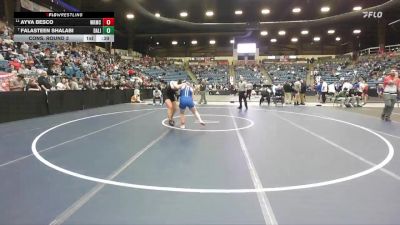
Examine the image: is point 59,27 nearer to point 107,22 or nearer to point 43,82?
point 107,22

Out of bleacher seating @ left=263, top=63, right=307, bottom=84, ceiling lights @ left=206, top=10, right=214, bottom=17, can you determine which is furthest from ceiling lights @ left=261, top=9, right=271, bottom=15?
bleacher seating @ left=263, top=63, right=307, bottom=84

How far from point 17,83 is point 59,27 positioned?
2575 mm

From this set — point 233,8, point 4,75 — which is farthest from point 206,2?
point 4,75

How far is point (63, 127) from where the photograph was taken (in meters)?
10.3

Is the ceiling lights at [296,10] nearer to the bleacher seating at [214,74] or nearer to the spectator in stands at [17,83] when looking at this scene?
the bleacher seating at [214,74]

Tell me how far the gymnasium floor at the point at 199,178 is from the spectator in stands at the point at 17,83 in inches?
188

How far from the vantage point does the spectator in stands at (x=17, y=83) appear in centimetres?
1291

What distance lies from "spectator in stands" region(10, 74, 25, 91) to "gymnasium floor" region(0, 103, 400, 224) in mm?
4780

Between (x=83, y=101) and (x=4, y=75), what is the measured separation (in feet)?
17.4

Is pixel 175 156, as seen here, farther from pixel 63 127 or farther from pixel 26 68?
pixel 26 68

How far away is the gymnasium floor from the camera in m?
3.50

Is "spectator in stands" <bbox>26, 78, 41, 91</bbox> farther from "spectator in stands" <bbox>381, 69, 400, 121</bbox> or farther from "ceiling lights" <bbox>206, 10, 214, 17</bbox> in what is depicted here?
"ceiling lights" <bbox>206, 10, 214, 17</bbox>

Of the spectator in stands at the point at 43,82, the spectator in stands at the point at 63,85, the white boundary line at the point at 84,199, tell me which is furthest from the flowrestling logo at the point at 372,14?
the white boundary line at the point at 84,199

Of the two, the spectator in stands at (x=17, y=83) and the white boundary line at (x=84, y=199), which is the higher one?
the spectator in stands at (x=17, y=83)
